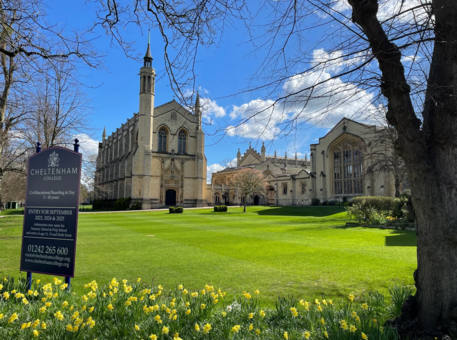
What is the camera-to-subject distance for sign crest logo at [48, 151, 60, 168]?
18.4 feet

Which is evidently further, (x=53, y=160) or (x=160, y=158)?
(x=160, y=158)

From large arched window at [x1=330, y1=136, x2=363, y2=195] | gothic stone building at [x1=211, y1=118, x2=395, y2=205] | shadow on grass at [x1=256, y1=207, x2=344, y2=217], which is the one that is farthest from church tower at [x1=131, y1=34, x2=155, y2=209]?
large arched window at [x1=330, y1=136, x2=363, y2=195]

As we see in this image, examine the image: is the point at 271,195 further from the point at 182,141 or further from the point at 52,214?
the point at 52,214

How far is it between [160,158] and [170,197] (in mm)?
6769

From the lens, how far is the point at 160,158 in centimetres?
5072

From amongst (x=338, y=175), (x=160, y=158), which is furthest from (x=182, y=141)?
(x=338, y=175)

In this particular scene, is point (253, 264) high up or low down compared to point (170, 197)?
down

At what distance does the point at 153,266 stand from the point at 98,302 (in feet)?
12.5

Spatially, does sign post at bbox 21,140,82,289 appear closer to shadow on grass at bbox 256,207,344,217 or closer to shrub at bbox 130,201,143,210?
shadow on grass at bbox 256,207,344,217

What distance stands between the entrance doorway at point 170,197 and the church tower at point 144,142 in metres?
4.33

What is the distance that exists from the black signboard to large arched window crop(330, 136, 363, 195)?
143 ft

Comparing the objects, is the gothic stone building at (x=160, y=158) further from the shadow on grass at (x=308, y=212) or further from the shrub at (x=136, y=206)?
the shadow on grass at (x=308, y=212)

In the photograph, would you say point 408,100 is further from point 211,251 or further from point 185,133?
point 185,133

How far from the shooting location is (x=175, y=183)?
5141 cm
